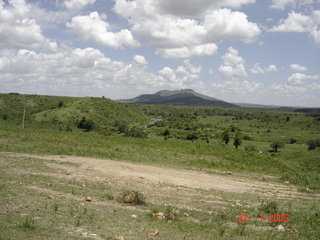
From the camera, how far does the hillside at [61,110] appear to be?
103188 mm

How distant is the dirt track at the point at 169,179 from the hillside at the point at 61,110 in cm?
8227

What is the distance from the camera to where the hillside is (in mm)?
103188

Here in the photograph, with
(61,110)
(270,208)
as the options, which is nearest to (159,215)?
(270,208)

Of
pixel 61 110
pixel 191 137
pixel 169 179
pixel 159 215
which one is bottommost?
pixel 191 137

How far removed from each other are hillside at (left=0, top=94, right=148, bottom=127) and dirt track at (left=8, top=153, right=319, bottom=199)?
8227 centimetres

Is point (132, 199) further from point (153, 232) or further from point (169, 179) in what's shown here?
point (169, 179)

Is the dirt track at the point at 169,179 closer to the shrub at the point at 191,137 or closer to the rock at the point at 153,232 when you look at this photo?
the rock at the point at 153,232

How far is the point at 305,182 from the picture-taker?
21.0 metres

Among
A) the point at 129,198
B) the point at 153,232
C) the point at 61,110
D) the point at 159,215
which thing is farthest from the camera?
the point at 61,110

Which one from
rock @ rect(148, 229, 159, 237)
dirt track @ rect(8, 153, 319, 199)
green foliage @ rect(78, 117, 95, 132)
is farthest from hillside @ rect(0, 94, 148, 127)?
rock @ rect(148, 229, 159, 237)

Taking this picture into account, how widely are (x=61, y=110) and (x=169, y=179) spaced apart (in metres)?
104

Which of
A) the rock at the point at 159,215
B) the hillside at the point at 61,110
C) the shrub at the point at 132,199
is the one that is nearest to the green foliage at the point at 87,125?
the hillside at the point at 61,110

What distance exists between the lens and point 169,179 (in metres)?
18.2

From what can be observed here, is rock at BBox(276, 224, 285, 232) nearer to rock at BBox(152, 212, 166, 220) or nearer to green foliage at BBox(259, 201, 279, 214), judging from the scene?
green foliage at BBox(259, 201, 279, 214)
